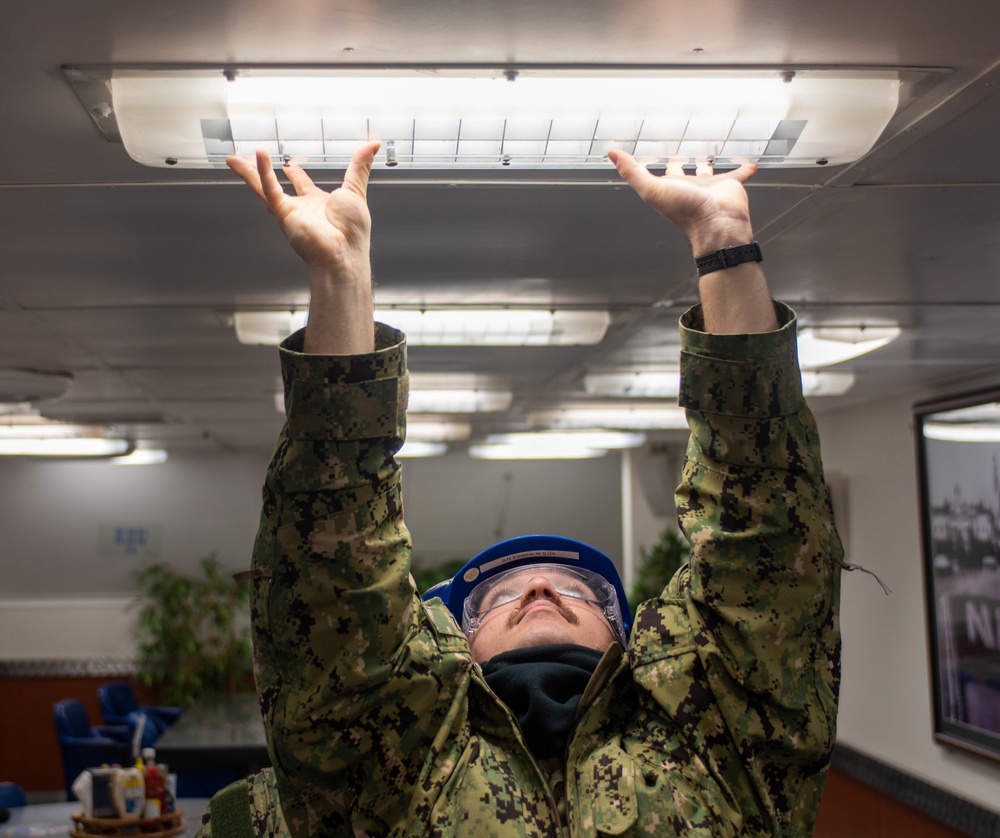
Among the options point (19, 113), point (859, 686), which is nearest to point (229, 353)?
point (19, 113)

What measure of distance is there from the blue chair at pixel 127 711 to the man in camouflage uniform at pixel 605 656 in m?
6.24

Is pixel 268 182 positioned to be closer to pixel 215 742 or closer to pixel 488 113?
pixel 488 113

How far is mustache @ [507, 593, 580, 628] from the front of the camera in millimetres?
1976

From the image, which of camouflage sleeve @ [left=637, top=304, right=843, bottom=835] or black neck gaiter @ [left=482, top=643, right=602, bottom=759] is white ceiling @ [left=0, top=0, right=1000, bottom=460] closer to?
camouflage sleeve @ [left=637, top=304, right=843, bottom=835]

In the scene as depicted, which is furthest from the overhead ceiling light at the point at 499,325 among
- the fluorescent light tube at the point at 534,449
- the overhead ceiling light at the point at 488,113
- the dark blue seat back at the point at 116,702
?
the dark blue seat back at the point at 116,702

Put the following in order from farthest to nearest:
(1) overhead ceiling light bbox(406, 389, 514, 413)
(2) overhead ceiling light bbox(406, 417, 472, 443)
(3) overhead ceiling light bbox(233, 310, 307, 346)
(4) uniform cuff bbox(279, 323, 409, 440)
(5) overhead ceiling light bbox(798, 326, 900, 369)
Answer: (2) overhead ceiling light bbox(406, 417, 472, 443), (1) overhead ceiling light bbox(406, 389, 514, 413), (5) overhead ceiling light bbox(798, 326, 900, 369), (3) overhead ceiling light bbox(233, 310, 307, 346), (4) uniform cuff bbox(279, 323, 409, 440)

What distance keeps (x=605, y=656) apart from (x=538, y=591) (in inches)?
15.4

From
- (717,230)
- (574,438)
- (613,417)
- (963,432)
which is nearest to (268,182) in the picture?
(717,230)

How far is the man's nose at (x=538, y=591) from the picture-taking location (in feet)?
6.60

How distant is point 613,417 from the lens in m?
6.41

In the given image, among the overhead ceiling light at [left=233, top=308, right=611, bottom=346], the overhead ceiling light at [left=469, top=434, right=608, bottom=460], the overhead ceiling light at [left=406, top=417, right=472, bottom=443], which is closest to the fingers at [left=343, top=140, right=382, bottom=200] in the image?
the overhead ceiling light at [left=233, top=308, right=611, bottom=346]

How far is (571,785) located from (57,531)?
29.1 ft

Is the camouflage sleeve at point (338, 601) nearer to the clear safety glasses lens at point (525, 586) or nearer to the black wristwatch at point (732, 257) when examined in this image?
the black wristwatch at point (732, 257)

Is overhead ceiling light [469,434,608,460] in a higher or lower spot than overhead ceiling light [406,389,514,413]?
lower
